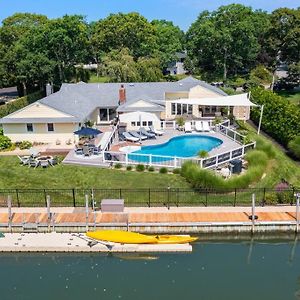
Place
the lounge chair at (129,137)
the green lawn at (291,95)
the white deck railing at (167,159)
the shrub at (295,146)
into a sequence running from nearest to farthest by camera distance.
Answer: the white deck railing at (167,159)
the shrub at (295,146)
the lounge chair at (129,137)
the green lawn at (291,95)

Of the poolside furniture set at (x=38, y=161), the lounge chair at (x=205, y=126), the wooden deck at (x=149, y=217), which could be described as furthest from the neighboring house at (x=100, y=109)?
the wooden deck at (x=149, y=217)

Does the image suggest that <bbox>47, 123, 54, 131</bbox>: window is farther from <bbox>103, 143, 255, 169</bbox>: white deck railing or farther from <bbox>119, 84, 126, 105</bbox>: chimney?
<bbox>119, 84, 126, 105</bbox>: chimney

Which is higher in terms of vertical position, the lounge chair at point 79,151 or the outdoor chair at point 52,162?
the lounge chair at point 79,151

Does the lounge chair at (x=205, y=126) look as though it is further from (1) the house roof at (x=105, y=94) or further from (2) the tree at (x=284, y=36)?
(2) the tree at (x=284, y=36)

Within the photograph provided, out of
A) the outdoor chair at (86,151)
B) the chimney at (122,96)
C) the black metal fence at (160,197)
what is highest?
the chimney at (122,96)

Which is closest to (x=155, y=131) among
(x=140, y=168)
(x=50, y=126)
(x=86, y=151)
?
(x=86, y=151)

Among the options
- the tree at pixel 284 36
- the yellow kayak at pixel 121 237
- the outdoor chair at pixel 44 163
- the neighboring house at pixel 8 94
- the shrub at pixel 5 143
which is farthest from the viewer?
the tree at pixel 284 36

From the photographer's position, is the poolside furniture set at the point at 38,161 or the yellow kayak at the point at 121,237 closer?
the yellow kayak at the point at 121,237
